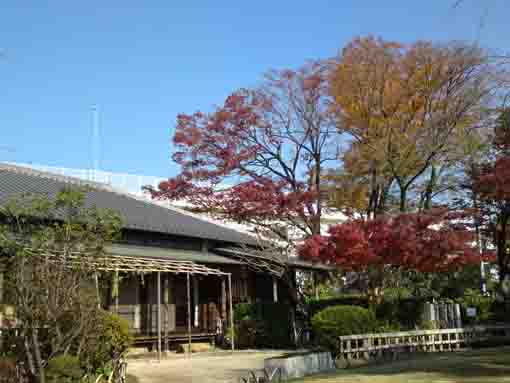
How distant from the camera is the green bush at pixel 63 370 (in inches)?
386

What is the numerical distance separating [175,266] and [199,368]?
14.2 feet

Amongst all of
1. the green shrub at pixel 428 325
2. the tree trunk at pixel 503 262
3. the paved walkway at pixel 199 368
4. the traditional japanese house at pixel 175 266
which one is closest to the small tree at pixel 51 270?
the paved walkway at pixel 199 368

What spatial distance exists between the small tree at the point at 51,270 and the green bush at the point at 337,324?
6.95 metres

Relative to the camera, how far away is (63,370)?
988 cm

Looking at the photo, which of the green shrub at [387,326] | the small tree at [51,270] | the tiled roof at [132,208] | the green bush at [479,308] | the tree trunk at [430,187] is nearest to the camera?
the small tree at [51,270]

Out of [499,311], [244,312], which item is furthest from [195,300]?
[499,311]

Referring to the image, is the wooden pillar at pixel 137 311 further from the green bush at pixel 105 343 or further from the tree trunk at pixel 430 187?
the tree trunk at pixel 430 187

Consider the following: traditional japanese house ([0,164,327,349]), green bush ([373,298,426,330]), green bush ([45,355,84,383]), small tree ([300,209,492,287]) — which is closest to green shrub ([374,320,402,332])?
green bush ([373,298,426,330])

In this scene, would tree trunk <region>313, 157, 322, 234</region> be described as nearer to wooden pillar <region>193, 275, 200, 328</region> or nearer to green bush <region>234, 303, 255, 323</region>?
green bush <region>234, 303, 255, 323</region>

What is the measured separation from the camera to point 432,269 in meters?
17.4

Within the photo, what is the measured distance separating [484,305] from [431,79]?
28.8 ft

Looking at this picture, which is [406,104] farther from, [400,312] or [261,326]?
[261,326]

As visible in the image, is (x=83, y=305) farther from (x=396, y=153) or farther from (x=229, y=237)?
(x=229, y=237)

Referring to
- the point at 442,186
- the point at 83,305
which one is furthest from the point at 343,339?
the point at 442,186
